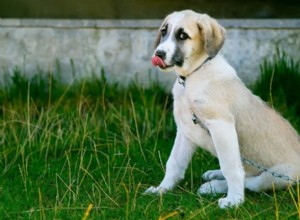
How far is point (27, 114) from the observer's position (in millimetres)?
8227

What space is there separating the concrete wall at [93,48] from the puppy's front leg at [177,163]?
2948 mm

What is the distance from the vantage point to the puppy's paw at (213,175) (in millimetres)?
6605

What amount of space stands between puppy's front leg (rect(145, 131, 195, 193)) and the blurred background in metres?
3.94

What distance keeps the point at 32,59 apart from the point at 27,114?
124 cm

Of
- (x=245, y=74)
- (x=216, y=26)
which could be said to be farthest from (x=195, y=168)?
(x=245, y=74)

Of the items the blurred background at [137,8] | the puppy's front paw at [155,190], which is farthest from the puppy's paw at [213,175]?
the blurred background at [137,8]

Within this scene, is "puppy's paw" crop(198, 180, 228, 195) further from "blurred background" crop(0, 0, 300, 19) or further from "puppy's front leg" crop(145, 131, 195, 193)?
"blurred background" crop(0, 0, 300, 19)

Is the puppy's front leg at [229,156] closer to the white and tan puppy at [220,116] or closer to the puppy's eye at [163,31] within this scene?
the white and tan puppy at [220,116]

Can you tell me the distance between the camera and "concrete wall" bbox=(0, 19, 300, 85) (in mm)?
9188

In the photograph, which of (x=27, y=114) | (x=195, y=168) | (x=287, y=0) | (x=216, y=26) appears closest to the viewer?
(x=216, y=26)

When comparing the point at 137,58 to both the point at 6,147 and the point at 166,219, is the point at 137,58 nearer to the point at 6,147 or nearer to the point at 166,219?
the point at 6,147

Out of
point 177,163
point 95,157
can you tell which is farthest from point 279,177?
point 95,157

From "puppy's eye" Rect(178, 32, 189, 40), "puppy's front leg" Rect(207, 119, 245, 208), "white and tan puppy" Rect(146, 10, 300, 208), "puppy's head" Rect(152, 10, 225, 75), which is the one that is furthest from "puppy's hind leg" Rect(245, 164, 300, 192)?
"puppy's eye" Rect(178, 32, 189, 40)

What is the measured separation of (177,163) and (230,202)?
2.16ft
